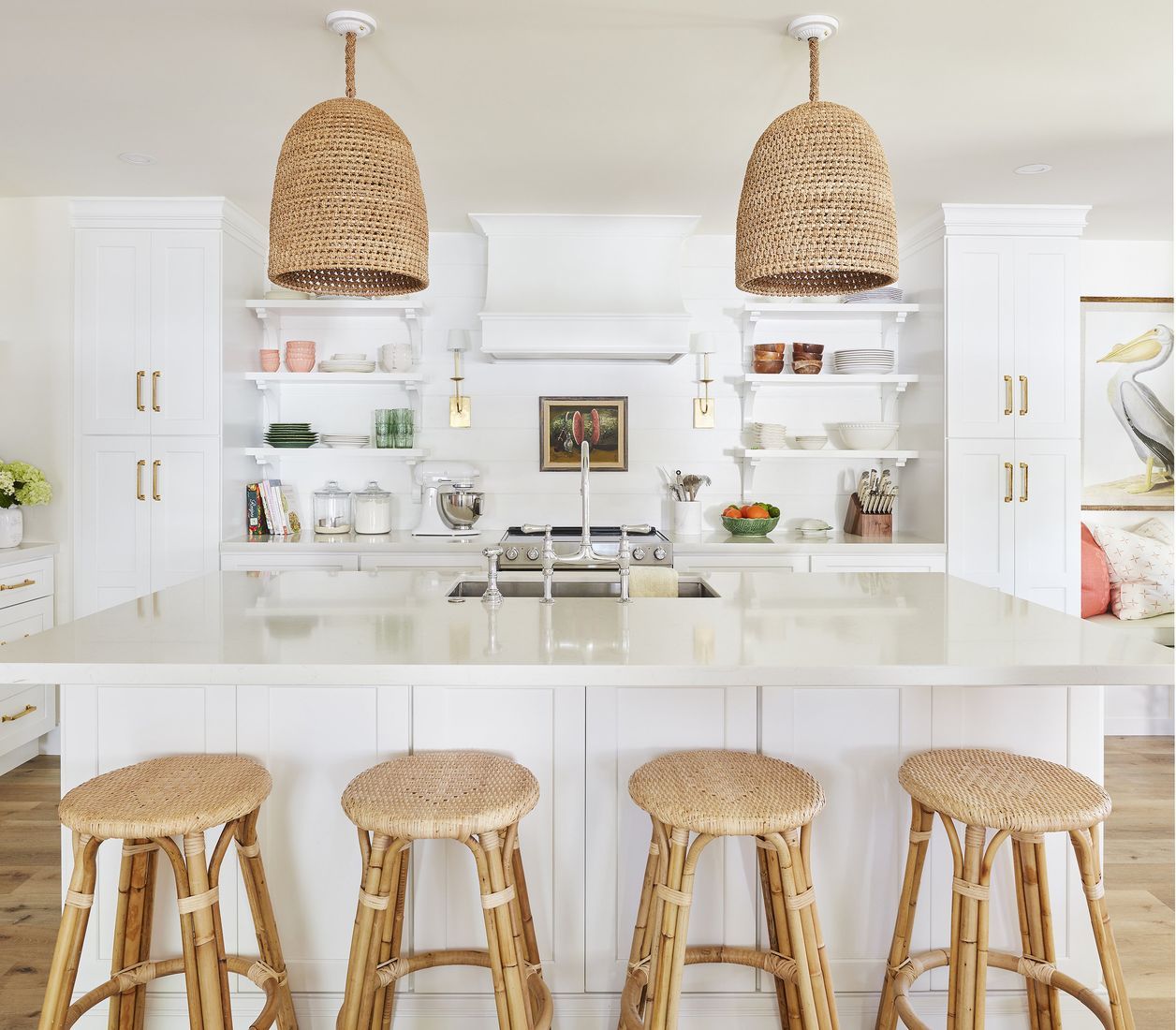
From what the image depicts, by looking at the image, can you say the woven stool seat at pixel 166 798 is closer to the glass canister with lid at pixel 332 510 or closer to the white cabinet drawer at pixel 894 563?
the glass canister with lid at pixel 332 510

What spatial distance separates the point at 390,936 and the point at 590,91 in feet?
7.77

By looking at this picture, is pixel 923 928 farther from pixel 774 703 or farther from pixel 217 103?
pixel 217 103

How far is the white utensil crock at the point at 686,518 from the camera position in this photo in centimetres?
408

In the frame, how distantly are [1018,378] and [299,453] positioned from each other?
324cm

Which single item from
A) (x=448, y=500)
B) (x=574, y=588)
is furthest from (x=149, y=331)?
(x=574, y=588)

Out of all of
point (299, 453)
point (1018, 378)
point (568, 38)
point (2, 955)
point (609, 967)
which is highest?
point (568, 38)

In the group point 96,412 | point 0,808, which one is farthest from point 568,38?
point 0,808

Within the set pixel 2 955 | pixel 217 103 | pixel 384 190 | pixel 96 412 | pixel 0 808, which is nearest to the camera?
pixel 384 190

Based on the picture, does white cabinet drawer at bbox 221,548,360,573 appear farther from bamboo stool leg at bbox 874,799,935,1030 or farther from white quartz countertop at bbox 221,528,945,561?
bamboo stool leg at bbox 874,799,935,1030

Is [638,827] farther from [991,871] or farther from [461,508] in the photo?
[461,508]

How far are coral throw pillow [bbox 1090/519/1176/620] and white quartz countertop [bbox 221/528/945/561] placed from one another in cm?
100

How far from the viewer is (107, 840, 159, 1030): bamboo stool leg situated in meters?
1.66

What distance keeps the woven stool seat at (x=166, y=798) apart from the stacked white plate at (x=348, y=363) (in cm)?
251

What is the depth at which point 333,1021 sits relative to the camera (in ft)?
6.05
